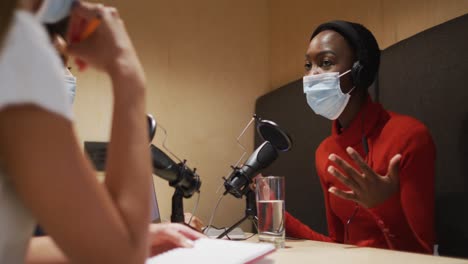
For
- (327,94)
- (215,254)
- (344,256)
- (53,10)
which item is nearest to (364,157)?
(327,94)

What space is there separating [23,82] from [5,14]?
0.06 meters

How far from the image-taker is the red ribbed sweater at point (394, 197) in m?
1.43

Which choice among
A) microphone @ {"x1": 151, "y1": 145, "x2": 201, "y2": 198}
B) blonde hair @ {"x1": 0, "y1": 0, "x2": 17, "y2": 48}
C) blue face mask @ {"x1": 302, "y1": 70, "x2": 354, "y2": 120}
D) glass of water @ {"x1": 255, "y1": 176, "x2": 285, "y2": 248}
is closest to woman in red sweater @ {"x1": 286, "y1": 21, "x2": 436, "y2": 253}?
blue face mask @ {"x1": 302, "y1": 70, "x2": 354, "y2": 120}

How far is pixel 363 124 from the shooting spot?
1.69 meters

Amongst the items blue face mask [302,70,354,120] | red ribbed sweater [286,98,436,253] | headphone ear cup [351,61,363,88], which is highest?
headphone ear cup [351,61,363,88]

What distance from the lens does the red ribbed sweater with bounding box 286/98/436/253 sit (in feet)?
4.69

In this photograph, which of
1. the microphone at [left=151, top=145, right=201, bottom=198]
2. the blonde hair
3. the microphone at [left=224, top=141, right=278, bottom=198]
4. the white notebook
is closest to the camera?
the blonde hair

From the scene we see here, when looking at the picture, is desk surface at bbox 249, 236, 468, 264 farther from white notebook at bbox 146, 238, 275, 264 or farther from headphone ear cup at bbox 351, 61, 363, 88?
headphone ear cup at bbox 351, 61, 363, 88

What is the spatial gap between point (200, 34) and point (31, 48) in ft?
7.49

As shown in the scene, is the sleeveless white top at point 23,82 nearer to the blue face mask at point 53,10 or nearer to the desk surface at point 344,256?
the blue face mask at point 53,10

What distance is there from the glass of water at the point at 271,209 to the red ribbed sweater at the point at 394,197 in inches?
10.0

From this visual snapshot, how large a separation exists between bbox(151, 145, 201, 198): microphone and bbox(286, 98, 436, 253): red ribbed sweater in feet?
1.17

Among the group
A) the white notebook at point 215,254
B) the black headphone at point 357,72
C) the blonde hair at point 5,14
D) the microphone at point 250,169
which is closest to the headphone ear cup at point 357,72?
the black headphone at point 357,72

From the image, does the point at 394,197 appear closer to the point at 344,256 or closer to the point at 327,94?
the point at 327,94
